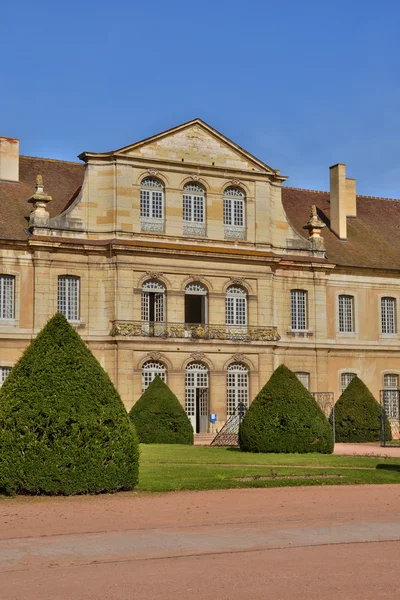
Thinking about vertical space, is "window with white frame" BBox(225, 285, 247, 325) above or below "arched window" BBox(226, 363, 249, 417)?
above

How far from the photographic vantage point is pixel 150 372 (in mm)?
36094

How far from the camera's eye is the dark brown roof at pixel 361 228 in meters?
41.2

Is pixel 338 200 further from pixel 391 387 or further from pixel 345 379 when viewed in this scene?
pixel 391 387

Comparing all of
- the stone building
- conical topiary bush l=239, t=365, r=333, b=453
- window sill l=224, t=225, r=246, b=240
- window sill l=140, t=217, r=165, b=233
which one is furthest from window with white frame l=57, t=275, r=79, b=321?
conical topiary bush l=239, t=365, r=333, b=453

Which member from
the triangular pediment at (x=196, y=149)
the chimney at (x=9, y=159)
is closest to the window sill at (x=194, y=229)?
the triangular pediment at (x=196, y=149)

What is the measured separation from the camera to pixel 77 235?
35.8 m

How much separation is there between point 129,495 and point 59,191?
2483 cm

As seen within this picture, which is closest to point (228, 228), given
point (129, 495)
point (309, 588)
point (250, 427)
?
point (250, 427)

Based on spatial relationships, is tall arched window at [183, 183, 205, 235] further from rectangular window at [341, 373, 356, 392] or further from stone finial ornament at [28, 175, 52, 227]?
rectangular window at [341, 373, 356, 392]

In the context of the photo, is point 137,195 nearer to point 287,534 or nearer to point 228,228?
point 228,228

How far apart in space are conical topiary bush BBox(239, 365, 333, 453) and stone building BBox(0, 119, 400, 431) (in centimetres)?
1150

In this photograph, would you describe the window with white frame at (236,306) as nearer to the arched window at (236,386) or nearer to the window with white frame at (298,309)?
the arched window at (236,386)

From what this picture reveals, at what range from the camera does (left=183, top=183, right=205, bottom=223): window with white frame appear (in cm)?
3784

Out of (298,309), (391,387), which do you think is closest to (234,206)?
(298,309)
